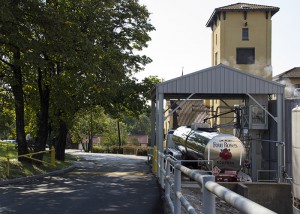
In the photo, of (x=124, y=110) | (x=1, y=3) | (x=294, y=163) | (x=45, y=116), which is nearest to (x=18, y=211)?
(x=294, y=163)

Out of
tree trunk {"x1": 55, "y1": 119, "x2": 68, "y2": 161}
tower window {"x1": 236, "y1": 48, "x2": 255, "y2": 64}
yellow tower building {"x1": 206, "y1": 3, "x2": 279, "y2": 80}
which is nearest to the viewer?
tree trunk {"x1": 55, "y1": 119, "x2": 68, "y2": 161}

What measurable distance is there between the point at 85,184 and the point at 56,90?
7134mm

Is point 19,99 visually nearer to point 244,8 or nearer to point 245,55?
point 245,55

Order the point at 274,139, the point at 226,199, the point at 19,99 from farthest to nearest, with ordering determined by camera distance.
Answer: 1. the point at 274,139
2. the point at 19,99
3. the point at 226,199

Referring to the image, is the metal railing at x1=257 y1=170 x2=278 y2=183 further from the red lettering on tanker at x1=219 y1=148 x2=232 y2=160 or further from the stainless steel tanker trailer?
the red lettering on tanker at x1=219 y1=148 x2=232 y2=160

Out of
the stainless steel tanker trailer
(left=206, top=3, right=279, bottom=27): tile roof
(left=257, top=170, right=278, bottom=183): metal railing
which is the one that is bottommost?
(left=257, top=170, right=278, bottom=183): metal railing

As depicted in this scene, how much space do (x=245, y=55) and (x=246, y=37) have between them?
7.03 feet

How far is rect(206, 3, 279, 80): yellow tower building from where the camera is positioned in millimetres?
53375

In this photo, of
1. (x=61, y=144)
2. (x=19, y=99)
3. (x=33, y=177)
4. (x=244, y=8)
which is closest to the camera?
(x=33, y=177)

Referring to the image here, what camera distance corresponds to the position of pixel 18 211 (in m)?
10.5

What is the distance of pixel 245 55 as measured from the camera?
5400cm

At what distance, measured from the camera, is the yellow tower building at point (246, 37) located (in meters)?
53.4

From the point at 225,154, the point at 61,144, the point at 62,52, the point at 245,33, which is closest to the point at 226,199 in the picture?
the point at 225,154

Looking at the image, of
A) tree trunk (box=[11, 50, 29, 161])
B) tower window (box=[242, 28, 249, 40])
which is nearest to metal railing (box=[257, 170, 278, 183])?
tree trunk (box=[11, 50, 29, 161])
